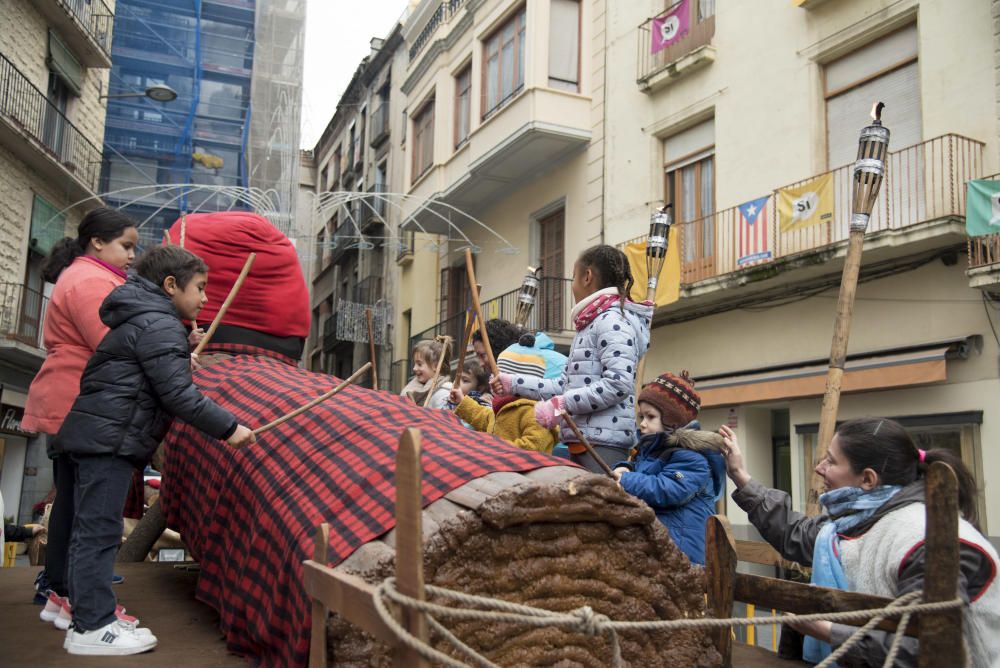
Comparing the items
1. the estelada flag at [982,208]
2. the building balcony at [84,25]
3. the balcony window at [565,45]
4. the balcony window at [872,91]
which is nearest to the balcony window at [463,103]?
the balcony window at [565,45]

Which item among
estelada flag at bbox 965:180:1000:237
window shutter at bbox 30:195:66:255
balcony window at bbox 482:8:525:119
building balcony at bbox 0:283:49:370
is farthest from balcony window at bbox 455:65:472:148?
estelada flag at bbox 965:180:1000:237

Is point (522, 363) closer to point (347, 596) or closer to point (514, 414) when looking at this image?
point (514, 414)

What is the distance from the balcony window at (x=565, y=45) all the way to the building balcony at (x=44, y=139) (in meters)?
8.14

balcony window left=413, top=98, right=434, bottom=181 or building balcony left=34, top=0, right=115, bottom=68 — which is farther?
balcony window left=413, top=98, right=434, bottom=181

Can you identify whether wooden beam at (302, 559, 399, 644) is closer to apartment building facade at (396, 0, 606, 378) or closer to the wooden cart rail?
the wooden cart rail

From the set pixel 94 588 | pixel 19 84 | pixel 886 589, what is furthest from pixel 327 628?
pixel 19 84

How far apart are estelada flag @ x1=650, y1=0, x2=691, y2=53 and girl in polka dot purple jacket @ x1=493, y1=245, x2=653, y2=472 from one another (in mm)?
9875

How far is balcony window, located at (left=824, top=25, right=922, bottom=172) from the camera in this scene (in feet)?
31.3

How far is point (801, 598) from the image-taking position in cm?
253

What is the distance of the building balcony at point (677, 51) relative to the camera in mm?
12297

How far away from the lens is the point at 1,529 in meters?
5.02

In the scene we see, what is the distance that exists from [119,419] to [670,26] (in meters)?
11.5

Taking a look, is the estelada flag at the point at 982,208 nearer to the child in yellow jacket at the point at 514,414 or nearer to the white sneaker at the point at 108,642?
the child in yellow jacket at the point at 514,414

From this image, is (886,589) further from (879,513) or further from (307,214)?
(307,214)
